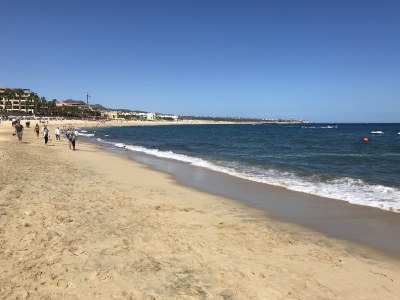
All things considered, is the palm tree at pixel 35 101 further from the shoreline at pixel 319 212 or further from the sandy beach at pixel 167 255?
the sandy beach at pixel 167 255

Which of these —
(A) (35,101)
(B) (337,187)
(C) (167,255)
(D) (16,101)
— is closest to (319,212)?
(B) (337,187)

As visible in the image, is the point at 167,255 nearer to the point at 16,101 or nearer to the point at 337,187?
the point at 337,187

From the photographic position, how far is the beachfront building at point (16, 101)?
126 meters

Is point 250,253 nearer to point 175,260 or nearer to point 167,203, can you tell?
point 175,260

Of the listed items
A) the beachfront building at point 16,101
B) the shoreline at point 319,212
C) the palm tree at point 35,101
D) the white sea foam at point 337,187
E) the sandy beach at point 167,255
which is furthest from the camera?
the palm tree at point 35,101

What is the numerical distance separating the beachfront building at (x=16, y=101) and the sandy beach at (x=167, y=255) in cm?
13575

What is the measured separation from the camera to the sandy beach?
4.57 metres

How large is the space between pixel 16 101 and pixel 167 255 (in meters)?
150

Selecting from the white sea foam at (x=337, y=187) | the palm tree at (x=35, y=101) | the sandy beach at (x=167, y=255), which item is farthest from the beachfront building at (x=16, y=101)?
the sandy beach at (x=167, y=255)

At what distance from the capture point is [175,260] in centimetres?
549

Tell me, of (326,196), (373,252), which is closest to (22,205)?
(373,252)

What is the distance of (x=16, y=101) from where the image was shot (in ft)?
443

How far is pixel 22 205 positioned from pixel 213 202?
514 centimetres

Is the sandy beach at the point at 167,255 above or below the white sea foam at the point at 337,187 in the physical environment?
above
